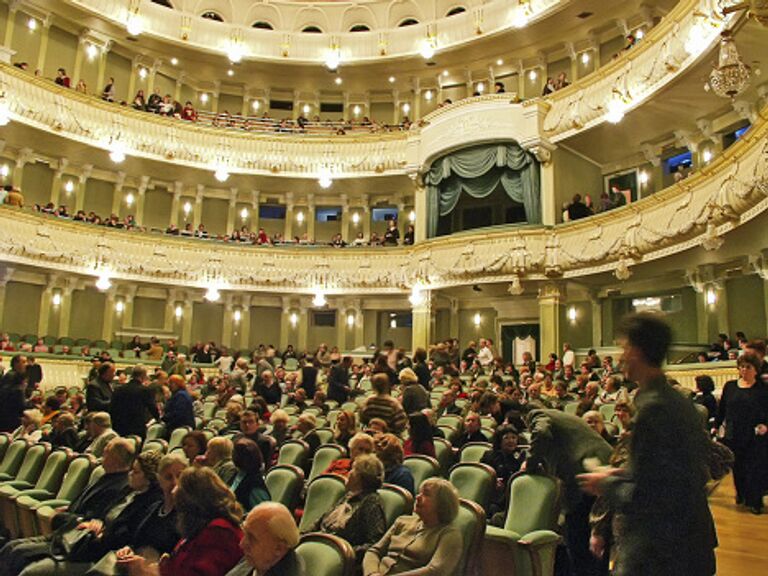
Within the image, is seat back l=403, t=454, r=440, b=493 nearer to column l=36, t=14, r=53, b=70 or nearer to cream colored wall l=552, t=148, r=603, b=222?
cream colored wall l=552, t=148, r=603, b=222

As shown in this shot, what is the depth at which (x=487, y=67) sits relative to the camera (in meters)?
22.2

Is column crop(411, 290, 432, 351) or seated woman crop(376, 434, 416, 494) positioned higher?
column crop(411, 290, 432, 351)

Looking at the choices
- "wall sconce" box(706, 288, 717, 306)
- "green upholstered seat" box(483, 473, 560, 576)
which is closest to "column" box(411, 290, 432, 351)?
"wall sconce" box(706, 288, 717, 306)

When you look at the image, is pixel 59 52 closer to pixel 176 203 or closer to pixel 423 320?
pixel 176 203

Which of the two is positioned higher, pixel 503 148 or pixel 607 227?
pixel 503 148

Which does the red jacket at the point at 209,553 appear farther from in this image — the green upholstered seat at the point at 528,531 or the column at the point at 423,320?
the column at the point at 423,320

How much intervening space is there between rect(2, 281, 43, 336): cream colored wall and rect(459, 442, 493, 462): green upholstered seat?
1706cm

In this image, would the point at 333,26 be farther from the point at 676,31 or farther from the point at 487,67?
→ the point at 676,31

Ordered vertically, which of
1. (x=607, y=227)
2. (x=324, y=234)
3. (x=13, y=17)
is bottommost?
(x=607, y=227)

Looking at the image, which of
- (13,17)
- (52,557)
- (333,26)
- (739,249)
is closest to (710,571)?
(52,557)

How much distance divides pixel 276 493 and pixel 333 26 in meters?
22.3

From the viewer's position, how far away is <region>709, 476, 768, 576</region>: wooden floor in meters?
4.14

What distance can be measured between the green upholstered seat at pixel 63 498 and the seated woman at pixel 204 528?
6.70ft

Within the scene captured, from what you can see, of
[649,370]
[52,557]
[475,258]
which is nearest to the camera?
[649,370]
